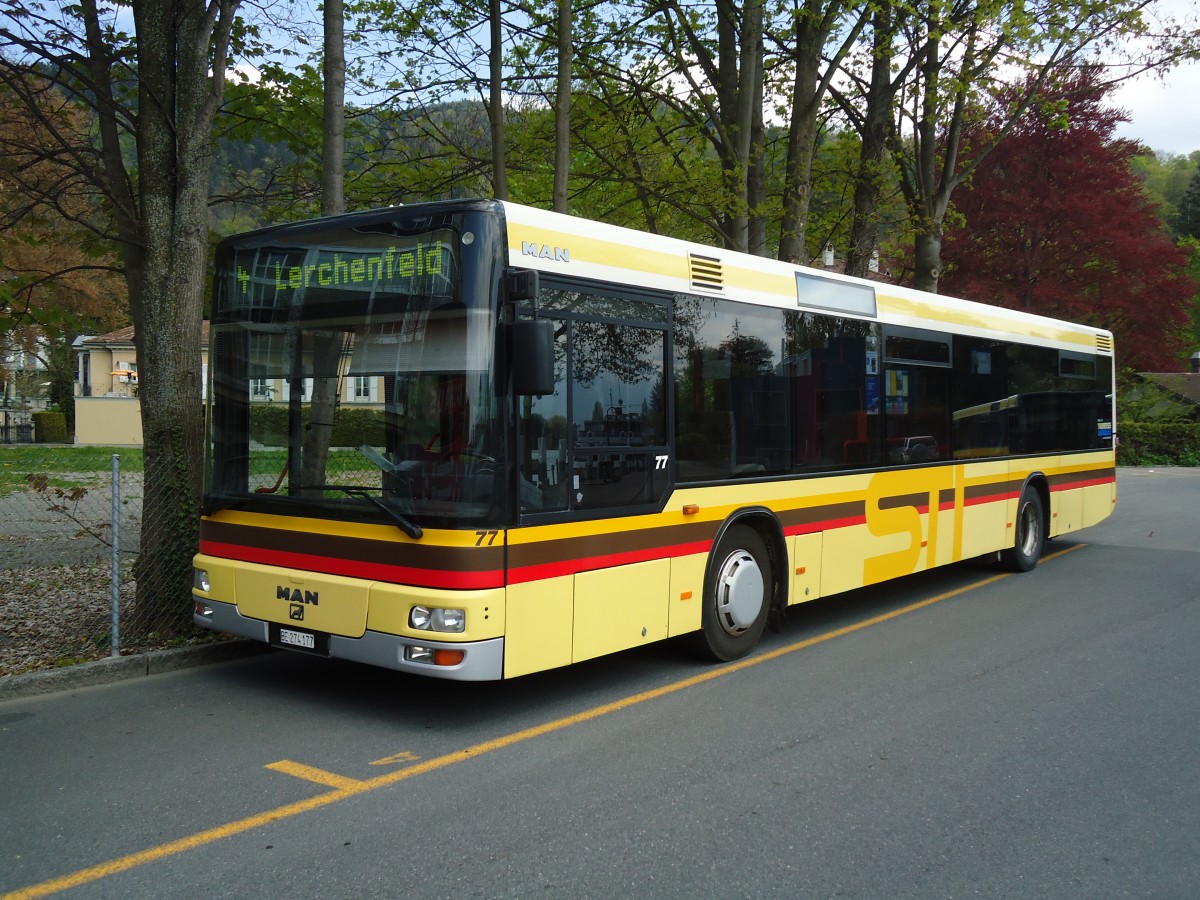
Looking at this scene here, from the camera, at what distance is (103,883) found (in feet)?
12.6

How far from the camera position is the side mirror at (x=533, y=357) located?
218 inches

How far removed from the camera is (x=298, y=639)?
6.15m

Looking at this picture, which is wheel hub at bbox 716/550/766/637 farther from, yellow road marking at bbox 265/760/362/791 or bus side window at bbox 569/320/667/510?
yellow road marking at bbox 265/760/362/791

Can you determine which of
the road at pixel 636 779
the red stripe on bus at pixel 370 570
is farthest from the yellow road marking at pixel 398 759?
the red stripe on bus at pixel 370 570

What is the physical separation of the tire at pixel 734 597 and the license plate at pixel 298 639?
265 cm

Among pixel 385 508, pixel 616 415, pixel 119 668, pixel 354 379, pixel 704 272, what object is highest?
pixel 704 272

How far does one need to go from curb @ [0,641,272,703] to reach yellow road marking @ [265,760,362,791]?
2.20 m

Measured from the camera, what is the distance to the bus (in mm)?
5660

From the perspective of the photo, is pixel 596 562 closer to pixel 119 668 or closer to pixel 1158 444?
pixel 119 668

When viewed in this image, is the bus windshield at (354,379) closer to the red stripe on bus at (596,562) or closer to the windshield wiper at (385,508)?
the windshield wiper at (385,508)

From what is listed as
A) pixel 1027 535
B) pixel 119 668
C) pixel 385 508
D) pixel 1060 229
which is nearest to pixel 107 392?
pixel 1060 229

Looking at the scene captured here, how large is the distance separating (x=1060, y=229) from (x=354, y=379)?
35.1 meters

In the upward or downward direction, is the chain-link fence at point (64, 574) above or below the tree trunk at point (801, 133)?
below

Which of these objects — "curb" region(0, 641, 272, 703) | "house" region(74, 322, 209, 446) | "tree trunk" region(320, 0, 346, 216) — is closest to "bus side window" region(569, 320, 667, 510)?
"curb" region(0, 641, 272, 703)
